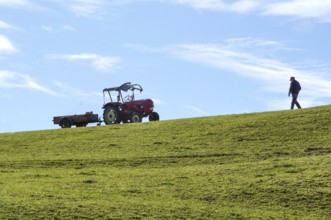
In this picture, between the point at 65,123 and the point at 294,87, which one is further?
the point at 65,123

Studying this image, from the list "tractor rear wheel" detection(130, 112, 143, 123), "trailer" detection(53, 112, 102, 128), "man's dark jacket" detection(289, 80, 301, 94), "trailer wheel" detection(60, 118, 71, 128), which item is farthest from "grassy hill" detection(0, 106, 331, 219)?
"trailer wheel" detection(60, 118, 71, 128)

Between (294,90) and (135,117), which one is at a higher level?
(294,90)

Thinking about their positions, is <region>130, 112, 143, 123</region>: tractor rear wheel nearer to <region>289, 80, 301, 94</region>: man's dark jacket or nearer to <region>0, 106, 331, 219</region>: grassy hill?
<region>0, 106, 331, 219</region>: grassy hill

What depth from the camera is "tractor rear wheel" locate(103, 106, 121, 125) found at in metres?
52.8

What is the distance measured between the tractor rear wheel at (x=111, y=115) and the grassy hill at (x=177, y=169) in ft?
19.6

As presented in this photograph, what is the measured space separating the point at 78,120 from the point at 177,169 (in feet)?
87.3

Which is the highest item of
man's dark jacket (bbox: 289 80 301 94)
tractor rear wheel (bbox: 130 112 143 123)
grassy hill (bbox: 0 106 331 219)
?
man's dark jacket (bbox: 289 80 301 94)

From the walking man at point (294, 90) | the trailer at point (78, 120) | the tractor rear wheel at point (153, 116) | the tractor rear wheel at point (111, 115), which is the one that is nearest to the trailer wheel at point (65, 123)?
the trailer at point (78, 120)

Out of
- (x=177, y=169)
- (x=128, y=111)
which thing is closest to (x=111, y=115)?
(x=128, y=111)

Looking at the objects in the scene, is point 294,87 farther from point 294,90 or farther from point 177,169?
point 177,169

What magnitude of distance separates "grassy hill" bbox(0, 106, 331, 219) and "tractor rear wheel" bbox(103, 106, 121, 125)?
5.97m

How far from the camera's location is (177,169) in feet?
103

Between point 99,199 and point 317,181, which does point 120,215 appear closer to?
point 99,199

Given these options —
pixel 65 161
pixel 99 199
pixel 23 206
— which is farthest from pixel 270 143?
pixel 23 206
